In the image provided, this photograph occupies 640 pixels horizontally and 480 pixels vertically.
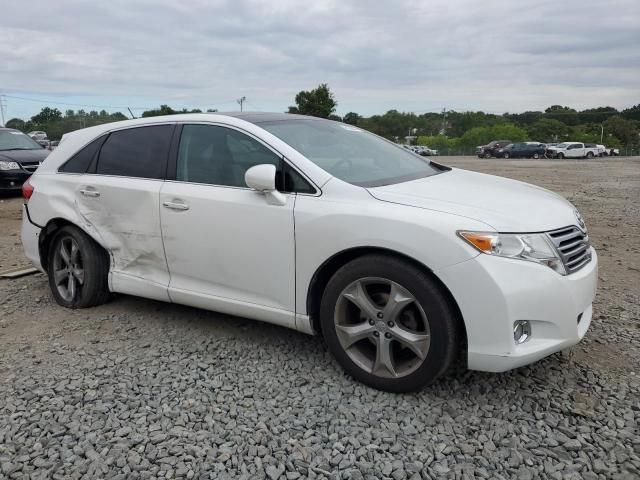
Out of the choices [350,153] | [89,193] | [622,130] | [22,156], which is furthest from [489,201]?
[622,130]

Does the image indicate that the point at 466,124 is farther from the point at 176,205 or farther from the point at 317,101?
the point at 176,205

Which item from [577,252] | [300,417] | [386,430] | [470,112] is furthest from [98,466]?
[470,112]

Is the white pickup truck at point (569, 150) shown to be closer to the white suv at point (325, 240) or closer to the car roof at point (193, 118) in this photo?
the white suv at point (325, 240)

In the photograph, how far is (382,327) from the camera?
9.72 feet

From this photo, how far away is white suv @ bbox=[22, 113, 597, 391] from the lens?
8.97 ft

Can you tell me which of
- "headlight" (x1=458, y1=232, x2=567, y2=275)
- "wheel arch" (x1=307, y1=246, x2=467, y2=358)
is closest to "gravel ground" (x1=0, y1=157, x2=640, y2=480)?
"wheel arch" (x1=307, y1=246, x2=467, y2=358)

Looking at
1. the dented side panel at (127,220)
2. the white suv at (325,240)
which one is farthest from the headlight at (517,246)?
the dented side panel at (127,220)

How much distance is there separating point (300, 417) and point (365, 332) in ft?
1.92

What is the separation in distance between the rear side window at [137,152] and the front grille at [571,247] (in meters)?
2.67

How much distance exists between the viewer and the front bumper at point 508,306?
104 inches

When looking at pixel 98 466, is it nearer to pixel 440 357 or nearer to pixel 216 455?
pixel 216 455

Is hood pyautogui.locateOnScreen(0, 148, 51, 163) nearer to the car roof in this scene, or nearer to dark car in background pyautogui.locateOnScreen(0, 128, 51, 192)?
dark car in background pyautogui.locateOnScreen(0, 128, 51, 192)

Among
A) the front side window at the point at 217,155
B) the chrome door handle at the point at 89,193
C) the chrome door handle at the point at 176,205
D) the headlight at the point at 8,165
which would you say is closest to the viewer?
the front side window at the point at 217,155

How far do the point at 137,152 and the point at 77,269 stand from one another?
44.6 inches
